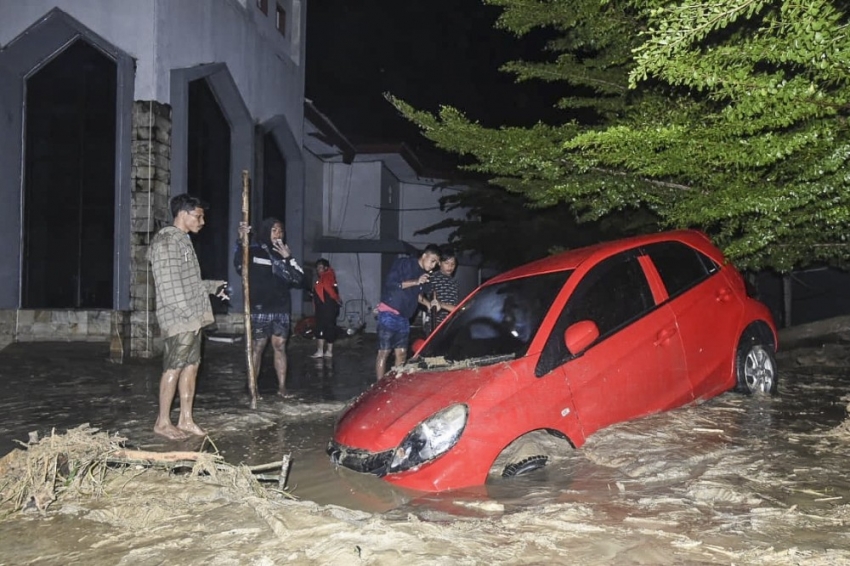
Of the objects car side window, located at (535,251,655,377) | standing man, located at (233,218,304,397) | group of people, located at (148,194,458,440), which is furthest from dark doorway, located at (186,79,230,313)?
car side window, located at (535,251,655,377)

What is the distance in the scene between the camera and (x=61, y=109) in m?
12.5

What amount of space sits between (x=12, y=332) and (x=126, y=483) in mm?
9041

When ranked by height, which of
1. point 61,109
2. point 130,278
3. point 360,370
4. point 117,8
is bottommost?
point 360,370

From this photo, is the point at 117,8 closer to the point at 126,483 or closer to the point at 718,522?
the point at 126,483

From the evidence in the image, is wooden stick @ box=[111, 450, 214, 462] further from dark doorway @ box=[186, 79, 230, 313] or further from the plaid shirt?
dark doorway @ box=[186, 79, 230, 313]

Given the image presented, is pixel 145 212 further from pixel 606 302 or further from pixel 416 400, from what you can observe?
pixel 606 302

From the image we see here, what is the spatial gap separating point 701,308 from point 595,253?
1136 mm

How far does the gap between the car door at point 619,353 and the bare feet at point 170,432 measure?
3157mm

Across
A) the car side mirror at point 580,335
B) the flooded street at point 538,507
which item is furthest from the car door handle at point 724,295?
the car side mirror at point 580,335

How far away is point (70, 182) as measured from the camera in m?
12.4

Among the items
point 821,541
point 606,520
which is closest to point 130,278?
point 606,520

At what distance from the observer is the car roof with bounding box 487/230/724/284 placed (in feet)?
19.3

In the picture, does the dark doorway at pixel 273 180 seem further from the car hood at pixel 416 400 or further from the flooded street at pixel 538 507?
the car hood at pixel 416 400

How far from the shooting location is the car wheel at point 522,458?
187 inches
